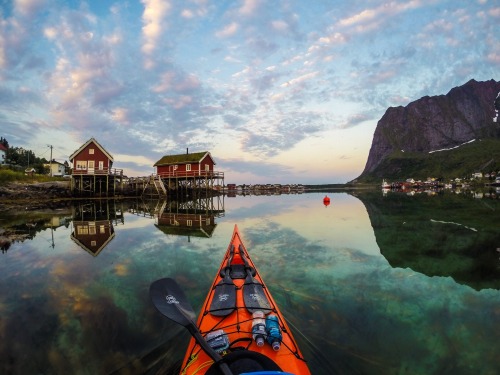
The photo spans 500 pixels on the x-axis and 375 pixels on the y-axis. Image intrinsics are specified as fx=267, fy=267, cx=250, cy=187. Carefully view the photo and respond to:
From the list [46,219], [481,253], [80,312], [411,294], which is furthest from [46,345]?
[46,219]

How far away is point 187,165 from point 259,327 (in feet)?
143

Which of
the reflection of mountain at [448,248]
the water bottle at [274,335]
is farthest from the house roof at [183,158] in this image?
the water bottle at [274,335]

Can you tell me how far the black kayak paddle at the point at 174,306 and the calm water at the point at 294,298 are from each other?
3.80 feet

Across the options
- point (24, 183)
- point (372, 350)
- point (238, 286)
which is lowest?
point (372, 350)

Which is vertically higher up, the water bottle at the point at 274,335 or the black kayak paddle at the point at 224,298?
the water bottle at the point at 274,335

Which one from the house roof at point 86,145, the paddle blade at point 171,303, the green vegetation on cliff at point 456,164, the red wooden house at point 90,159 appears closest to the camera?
the paddle blade at point 171,303

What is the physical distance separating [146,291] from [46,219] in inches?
682

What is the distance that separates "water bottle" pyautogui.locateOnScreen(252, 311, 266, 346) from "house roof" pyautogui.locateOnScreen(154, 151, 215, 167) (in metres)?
41.0

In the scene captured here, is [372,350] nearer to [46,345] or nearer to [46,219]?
[46,345]

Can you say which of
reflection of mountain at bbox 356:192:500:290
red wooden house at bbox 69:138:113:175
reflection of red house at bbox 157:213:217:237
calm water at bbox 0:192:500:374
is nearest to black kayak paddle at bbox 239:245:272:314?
calm water at bbox 0:192:500:374

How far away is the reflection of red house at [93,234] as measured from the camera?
1245 cm

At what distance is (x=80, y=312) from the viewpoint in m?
6.21

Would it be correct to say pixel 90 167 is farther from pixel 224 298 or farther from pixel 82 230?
pixel 224 298

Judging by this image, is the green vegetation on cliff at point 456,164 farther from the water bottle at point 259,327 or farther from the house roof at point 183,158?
the water bottle at point 259,327
